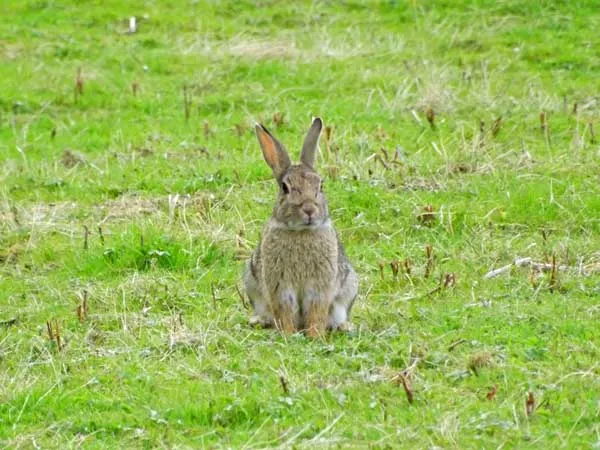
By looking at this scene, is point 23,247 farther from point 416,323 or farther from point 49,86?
point 49,86

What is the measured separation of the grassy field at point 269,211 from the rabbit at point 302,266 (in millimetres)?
171

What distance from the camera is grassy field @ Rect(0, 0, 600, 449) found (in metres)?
6.86

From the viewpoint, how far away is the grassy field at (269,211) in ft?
22.5

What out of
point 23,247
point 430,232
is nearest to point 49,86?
point 23,247

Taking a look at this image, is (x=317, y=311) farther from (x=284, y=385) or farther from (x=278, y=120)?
(x=278, y=120)

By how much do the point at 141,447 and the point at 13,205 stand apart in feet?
15.7

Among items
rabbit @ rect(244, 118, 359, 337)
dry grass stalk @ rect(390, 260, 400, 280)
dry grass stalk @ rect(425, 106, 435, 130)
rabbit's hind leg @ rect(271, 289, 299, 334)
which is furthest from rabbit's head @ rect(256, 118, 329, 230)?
dry grass stalk @ rect(425, 106, 435, 130)

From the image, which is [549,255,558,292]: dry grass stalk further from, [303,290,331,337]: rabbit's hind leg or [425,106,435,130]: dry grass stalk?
[425,106,435,130]: dry grass stalk

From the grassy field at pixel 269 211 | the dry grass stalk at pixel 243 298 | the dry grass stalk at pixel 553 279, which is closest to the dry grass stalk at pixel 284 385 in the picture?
the grassy field at pixel 269 211

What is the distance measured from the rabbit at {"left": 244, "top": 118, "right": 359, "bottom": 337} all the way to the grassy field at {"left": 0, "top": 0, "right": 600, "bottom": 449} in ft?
0.56

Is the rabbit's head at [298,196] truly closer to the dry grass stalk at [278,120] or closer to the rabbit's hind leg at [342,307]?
the rabbit's hind leg at [342,307]

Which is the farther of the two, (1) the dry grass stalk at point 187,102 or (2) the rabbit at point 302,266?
(1) the dry grass stalk at point 187,102

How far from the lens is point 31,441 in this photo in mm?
6633

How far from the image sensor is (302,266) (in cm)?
809
